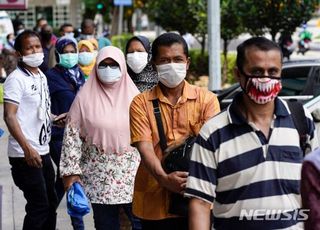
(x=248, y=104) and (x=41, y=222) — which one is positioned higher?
(x=248, y=104)

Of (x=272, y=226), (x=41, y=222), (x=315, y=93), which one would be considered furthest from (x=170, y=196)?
(x=315, y=93)

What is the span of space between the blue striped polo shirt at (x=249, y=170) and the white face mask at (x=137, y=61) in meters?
2.81

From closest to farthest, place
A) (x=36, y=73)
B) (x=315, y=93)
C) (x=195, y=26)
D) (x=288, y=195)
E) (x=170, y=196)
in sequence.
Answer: (x=288, y=195)
(x=170, y=196)
(x=36, y=73)
(x=315, y=93)
(x=195, y=26)

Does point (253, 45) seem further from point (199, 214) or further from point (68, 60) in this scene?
point (68, 60)

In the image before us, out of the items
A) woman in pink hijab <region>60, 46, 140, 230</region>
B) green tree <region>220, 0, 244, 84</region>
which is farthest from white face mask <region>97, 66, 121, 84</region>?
green tree <region>220, 0, 244, 84</region>

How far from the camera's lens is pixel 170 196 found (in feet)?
15.0

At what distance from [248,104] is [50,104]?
10.9 feet

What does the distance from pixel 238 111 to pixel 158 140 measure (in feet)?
3.37

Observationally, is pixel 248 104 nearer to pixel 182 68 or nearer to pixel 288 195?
pixel 288 195

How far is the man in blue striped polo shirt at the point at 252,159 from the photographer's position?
353 centimetres

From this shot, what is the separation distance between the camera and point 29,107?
646 cm

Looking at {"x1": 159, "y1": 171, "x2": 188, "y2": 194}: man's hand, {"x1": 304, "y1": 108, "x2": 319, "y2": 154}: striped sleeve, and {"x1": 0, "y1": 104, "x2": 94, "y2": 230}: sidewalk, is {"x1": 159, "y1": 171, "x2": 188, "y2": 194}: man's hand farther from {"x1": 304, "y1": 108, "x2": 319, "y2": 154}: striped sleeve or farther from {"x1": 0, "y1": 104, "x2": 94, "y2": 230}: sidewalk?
{"x1": 0, "y1": 104, "x2": 94, "y2": 230}: sidewalk

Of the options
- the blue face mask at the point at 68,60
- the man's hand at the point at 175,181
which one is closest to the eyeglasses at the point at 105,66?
the man's hand at the point at 175,181

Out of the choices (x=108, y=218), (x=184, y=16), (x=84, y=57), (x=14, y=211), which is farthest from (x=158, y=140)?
(x=184, y=16)
